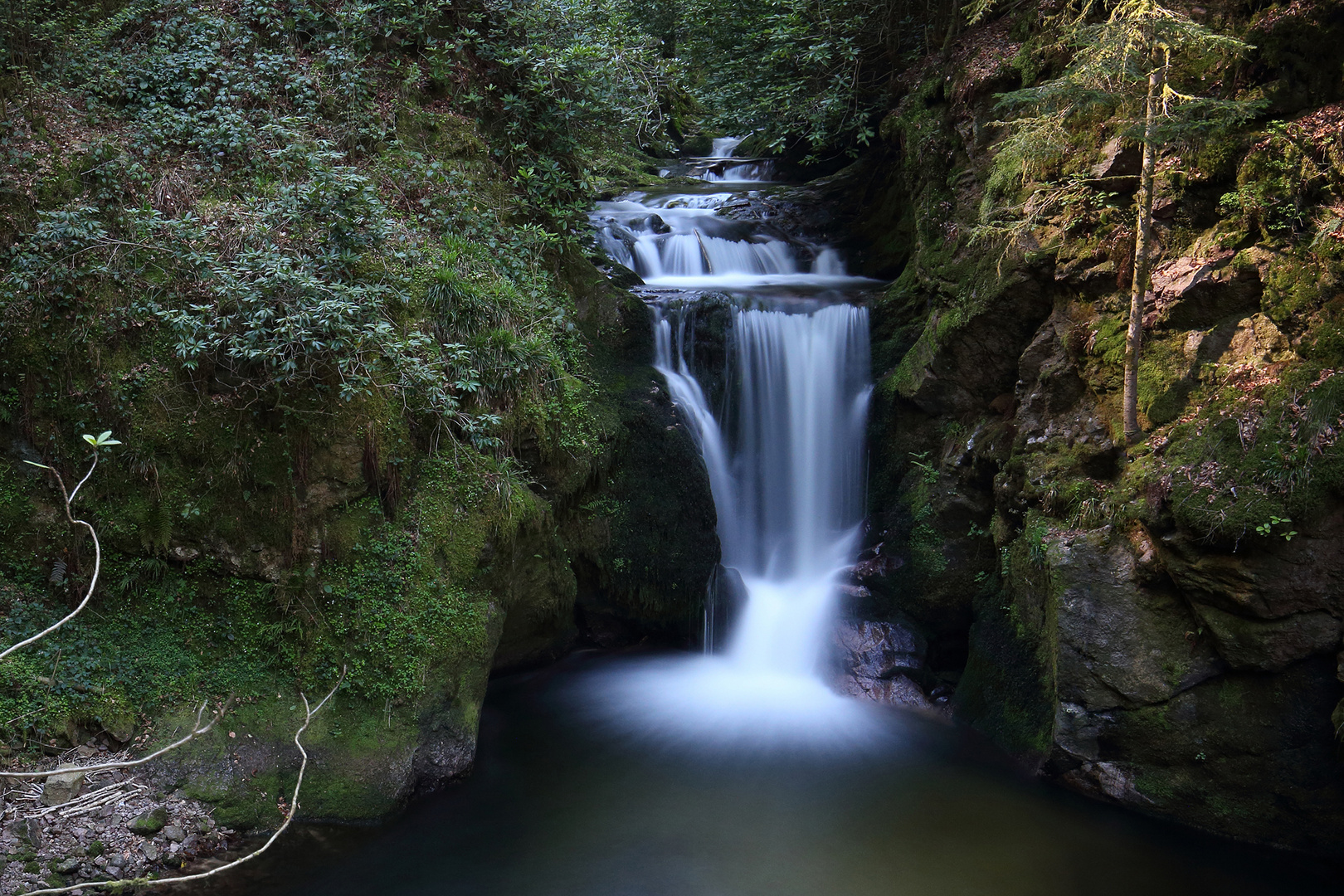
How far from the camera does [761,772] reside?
22.8 feet

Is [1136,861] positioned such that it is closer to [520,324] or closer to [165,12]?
[520,324]

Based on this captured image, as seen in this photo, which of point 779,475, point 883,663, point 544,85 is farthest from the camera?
point 779,475

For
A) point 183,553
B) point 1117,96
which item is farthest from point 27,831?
point 1117,96

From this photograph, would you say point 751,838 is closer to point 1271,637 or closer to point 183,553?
point 1271,637

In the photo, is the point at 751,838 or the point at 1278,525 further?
the point at 751,838

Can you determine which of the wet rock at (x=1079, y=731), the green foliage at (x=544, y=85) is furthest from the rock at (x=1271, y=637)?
the green foliage at (x=544, y=85)

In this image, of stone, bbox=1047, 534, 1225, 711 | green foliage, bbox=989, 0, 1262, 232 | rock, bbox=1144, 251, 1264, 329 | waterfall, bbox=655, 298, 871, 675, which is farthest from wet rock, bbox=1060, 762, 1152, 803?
green foliage, bbox=989, 0, 1262, 232

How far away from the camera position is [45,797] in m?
4.86

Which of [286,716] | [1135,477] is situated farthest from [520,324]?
[1135,477]

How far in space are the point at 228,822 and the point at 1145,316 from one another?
7999 mm

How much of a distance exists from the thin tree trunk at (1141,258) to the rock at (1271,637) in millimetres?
1619

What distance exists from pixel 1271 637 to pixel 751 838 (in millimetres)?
4049

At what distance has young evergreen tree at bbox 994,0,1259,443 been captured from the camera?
6031 millimetres

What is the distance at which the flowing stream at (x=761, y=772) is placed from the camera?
5629 mm
